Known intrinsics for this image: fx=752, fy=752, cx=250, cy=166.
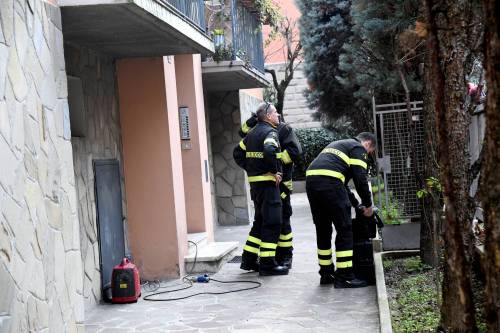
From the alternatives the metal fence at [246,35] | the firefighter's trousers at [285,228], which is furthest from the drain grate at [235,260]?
the metal fence at [246,35]

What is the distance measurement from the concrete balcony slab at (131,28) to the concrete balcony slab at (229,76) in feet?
13.0

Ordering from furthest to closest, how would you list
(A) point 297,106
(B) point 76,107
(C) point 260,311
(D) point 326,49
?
(A) point 297,106, (D) point 326,49, (B) point 76,107, (C) point 260,311

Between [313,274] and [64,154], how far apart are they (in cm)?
461

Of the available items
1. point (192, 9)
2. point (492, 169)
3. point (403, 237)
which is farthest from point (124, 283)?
point (492, 169)

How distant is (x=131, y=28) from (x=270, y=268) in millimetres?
3767

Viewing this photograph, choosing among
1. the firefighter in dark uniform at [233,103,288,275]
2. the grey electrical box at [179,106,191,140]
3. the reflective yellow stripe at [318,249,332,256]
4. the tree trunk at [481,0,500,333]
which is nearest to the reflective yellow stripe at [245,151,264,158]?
the firefighter in dark uniform at [233,103,288,275]

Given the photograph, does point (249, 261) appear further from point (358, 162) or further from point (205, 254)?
point (358, 162)

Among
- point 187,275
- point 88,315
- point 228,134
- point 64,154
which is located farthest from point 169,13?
point 228,134

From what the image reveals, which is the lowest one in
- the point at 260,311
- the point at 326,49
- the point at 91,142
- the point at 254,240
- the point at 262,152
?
the point at 260,311

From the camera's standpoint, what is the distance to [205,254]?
10.8 meters

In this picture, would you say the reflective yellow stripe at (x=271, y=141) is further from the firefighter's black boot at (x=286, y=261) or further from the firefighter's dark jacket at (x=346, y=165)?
the firefighter's black boot at (x=286, y=261)

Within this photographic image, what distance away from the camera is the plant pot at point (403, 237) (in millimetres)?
10188

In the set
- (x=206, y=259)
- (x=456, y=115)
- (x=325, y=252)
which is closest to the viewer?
(x=456, y=115)

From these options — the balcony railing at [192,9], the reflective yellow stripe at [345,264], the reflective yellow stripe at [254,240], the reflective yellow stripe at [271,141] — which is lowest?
the reflective yellow stripe at [345,264]
